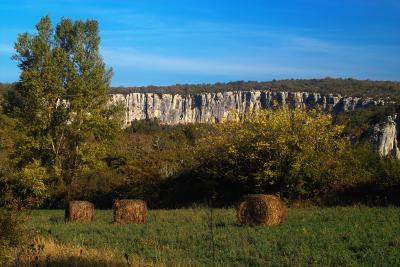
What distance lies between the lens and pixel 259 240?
13.1 m

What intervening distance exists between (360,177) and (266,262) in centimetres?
1555

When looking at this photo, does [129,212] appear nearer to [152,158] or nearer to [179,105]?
[152,158]

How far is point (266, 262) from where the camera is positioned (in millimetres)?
10414

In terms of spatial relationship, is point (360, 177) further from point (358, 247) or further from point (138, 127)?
point (138, 127)

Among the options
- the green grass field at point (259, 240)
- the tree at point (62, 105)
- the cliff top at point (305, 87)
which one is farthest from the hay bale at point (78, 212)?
the cliff top at point (305, 87)

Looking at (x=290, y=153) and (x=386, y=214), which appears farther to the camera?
(x=290, y=153)

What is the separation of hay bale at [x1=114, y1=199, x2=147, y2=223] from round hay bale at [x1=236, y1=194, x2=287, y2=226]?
402cm

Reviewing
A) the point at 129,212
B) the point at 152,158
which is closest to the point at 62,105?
the point at 152,158

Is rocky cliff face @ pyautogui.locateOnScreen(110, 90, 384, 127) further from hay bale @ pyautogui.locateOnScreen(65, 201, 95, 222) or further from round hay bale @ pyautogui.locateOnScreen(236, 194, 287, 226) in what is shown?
round hay bale @ pyautogui.locateOnScreen(236, 194, 287, 226)

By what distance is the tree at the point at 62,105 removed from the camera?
33.5 m

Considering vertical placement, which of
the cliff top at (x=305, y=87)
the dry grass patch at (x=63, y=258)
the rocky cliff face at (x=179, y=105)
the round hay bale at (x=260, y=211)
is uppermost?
the cliff top at (x=305, y=87)

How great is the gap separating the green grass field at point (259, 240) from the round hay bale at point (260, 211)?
39 centimetres

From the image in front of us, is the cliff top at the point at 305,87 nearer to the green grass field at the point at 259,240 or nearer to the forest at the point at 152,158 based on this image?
the forest at the point at 152,158

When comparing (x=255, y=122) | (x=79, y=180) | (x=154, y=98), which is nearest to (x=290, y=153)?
(x=255, y=122)
